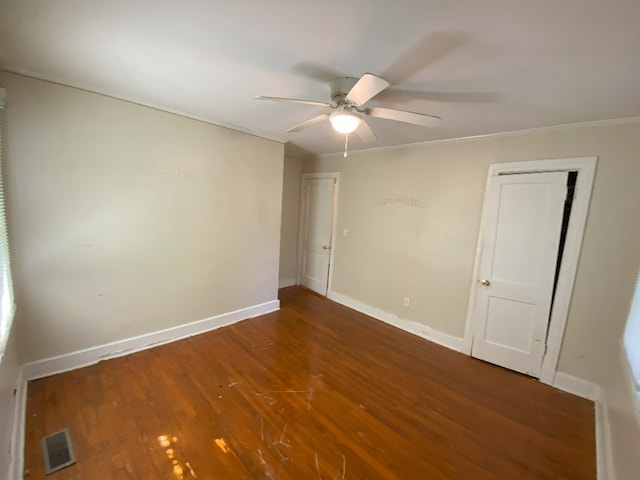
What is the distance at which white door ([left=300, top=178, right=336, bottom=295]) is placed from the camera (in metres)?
4.46

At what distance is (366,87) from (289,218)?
3.53m

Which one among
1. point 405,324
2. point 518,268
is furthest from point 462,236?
point 405,324

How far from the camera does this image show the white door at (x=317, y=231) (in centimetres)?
446

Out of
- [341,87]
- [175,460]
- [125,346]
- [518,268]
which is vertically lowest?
[175,460]

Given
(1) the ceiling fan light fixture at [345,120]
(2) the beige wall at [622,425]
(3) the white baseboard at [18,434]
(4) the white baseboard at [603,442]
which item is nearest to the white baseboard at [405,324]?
(4) the white baseboard at [603,442]

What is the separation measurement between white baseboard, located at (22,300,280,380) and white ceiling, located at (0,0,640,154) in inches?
88.2

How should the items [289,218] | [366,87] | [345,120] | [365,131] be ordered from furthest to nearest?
1. [289,218]
2. [365,131]
3. [345,120]
4. [366,87]

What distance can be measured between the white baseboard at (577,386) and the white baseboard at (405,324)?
834 mm

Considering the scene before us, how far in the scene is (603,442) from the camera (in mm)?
1835

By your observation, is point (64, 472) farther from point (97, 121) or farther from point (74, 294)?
point (97, 121)

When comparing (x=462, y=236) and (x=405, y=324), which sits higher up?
(x=462, y=236)

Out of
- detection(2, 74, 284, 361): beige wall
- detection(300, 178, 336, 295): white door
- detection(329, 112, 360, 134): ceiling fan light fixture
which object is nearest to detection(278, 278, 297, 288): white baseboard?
detection(300, 178, 336, 295): white door

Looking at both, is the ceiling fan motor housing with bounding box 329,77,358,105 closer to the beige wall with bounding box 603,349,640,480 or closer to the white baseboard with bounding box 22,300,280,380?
the beige wall with bounding box 603,349,640,480

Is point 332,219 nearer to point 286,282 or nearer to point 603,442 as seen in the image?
point 286,282
